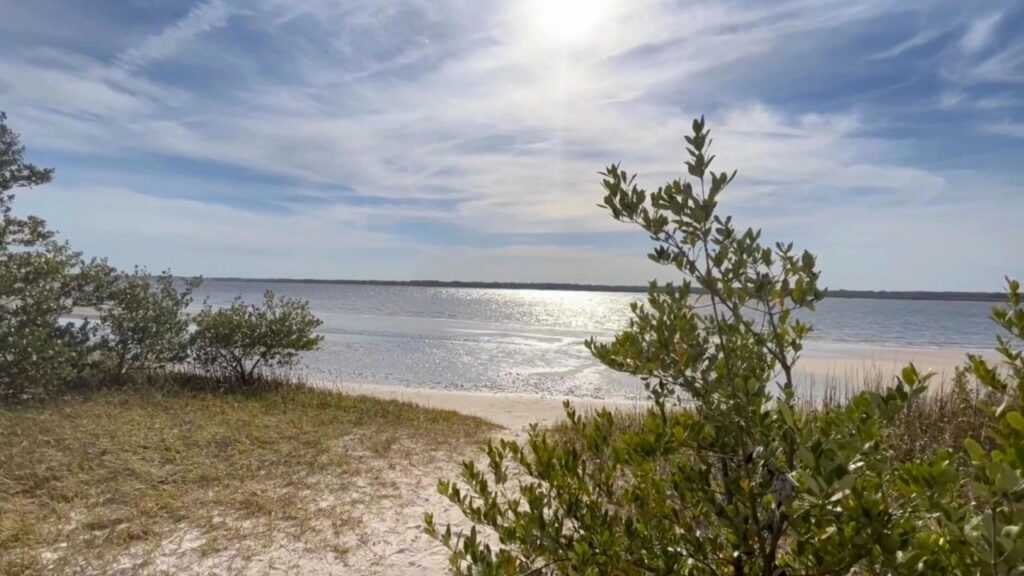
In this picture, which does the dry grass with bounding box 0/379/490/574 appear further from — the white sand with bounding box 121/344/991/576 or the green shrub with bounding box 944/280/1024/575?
the green shrub with bounding box 944/280/1024/575

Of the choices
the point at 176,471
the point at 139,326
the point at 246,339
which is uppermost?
the point at 139,326

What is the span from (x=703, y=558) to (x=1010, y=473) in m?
1.07

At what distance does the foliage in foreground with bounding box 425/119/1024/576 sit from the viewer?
1.34m

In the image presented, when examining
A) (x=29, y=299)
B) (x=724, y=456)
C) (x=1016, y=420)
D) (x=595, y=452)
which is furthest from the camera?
(x=29, y=299)

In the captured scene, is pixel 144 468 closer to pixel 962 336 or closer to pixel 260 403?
pixel 260 403

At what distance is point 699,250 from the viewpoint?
6.59 feet

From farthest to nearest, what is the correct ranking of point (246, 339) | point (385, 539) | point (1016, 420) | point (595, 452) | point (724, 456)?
point (246, 339) < point (385, 539) < point (595, 452) < point (724, 456) < point (1016, 420)

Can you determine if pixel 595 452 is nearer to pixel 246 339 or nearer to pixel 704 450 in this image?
pixel 704 450

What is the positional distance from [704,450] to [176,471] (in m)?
4.95

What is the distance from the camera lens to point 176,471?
17.0ft

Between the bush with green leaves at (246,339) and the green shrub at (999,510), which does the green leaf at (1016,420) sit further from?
the bush with green leaves at (246,339)

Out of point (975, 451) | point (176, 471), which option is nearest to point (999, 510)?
point (975, 451)

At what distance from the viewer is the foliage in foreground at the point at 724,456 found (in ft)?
4.41

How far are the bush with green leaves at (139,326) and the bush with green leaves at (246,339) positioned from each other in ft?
1.27
